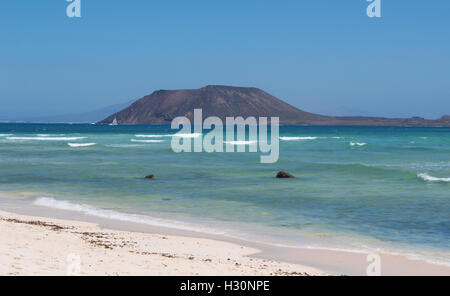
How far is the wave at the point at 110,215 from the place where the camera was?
43.3ft

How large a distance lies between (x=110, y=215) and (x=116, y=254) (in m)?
6.18

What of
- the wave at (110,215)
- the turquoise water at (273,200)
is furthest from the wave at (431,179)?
the wave at (110,215)

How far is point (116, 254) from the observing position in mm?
8875

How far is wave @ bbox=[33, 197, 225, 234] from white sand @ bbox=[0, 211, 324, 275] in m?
1.60

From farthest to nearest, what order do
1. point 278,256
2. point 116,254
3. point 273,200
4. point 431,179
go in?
point 431,179 < point 273,200 < point 278,256 < point 116,254

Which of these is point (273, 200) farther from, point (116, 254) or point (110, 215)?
point (116, 254)

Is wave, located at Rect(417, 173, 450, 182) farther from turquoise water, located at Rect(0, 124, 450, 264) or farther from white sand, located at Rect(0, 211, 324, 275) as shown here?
white sand, located at Rect(0, 211, 324, 275)

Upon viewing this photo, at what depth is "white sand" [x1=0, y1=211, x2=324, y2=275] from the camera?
7.70 meters

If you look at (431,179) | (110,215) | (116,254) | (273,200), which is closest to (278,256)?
(116,254)

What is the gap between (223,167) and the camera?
1291 inches

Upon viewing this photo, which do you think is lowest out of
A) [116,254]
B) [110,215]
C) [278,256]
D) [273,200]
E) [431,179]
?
[431,179]

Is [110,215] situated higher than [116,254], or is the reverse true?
[116,254]

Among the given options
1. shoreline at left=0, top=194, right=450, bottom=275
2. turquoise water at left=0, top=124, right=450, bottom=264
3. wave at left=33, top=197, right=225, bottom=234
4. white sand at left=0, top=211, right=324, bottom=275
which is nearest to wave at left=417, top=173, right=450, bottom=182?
turquoise water at left=0, top=124, right=450, bottom=264
